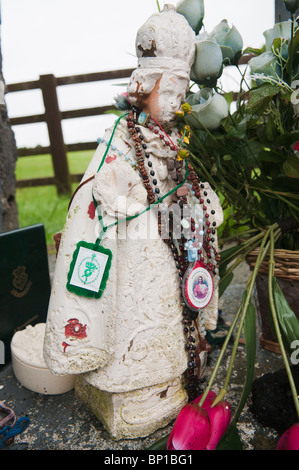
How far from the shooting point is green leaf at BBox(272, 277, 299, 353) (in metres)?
0.87

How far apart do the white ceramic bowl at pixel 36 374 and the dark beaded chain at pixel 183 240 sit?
0.33m

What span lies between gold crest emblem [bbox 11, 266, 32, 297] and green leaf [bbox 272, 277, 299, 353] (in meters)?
0.78

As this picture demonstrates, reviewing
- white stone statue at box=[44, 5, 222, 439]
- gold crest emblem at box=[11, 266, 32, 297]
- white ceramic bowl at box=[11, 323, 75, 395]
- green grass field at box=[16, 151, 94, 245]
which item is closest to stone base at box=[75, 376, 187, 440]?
white stone statue at box=[44, 5, 222, 439]

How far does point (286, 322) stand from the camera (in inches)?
34.7

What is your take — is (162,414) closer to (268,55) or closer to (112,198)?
(112,198)

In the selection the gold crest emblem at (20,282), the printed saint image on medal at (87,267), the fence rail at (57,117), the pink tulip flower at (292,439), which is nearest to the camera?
the pink tulip flower at (292,439)

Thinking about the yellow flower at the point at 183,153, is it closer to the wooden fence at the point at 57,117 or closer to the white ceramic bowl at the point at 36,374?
the white ceramic bowl at the point at 36,374

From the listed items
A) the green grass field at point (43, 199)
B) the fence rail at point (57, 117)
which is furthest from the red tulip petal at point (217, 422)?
the fence rail at point (57, 117)

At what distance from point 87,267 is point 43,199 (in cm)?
285

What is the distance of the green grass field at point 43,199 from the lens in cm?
289

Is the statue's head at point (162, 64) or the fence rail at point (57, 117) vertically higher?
the fence rail at point (57, 117)

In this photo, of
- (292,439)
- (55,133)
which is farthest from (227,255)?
(55,133)

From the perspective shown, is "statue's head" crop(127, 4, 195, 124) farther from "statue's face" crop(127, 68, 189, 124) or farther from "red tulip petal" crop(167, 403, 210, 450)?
"red tulip petal" crop(167, 403, 210, 450)

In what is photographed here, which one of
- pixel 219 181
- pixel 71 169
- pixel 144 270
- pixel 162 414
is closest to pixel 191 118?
pixel 219 181
